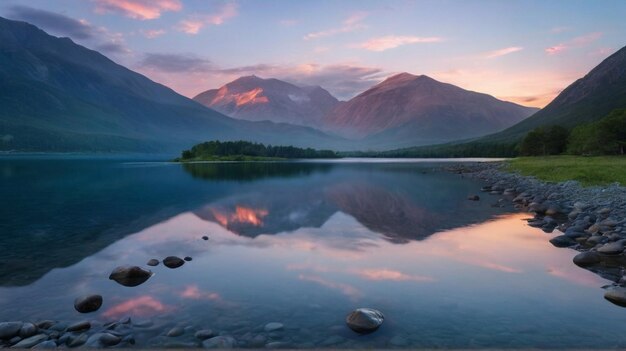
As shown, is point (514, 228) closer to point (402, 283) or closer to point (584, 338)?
point (402, 283)

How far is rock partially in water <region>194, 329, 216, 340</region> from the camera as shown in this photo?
44.6 ft

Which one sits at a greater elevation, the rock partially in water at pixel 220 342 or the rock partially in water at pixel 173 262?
the rock partially in water at pixel 220 342

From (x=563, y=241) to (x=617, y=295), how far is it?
11.1m

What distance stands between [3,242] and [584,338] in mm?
33857

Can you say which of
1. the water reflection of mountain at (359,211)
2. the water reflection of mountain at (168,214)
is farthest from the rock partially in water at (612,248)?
the water reflection of mountain at (168,214)

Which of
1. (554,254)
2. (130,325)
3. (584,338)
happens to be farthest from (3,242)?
(554,254)

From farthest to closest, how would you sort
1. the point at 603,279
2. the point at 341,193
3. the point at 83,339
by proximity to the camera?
the point at 341,193 < the point at 603,279 < the point at 83,339

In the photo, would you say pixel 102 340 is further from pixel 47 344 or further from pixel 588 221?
pixel 588 221

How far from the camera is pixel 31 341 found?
1282 cm

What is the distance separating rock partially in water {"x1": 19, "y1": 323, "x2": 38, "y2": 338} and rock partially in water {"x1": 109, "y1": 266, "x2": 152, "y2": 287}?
6067mm

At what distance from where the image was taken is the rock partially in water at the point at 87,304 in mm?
16094

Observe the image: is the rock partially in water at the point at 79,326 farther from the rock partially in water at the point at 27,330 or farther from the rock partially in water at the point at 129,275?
the rock partially in water at the point at 129,275

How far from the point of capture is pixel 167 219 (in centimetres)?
4053

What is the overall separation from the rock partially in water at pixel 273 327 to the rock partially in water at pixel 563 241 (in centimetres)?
2091
